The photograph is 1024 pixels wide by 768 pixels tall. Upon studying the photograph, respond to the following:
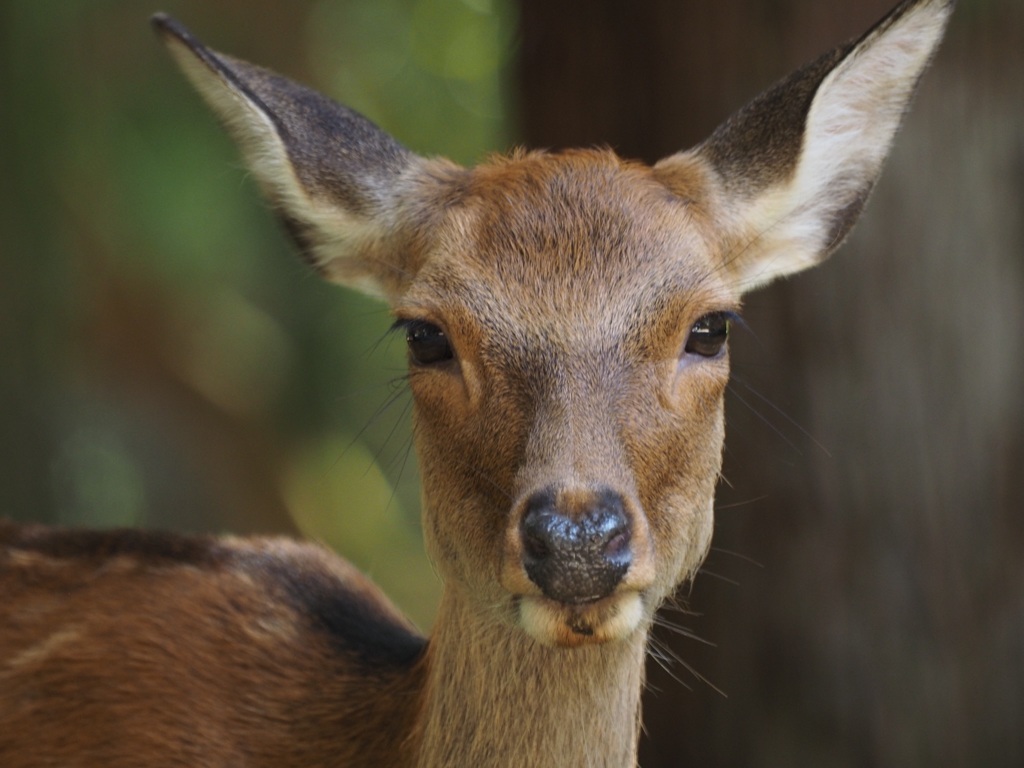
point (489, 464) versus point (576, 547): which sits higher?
point (489, 464)

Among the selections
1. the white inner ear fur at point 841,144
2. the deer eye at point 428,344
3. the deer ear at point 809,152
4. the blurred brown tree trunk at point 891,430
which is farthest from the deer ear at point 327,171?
the blurred brown tree trunk at point 891,430

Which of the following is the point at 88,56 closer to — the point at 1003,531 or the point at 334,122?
the point at 334,122

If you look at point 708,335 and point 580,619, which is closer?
point 580,619

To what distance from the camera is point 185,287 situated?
38.8 ft

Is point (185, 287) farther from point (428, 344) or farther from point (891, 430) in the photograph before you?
point (428, 344)

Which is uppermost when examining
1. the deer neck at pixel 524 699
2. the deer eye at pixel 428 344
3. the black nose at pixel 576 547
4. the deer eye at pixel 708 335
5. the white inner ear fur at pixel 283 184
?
the white inner ear fur at pixel 283 184

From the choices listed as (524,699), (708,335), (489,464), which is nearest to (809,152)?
(708,335)

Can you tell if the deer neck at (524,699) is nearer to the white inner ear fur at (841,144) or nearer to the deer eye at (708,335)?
the deer eye at (708,335)

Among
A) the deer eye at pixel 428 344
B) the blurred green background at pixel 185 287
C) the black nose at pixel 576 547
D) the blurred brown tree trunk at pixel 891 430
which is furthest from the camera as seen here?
the blurred green background at pixel 185 287

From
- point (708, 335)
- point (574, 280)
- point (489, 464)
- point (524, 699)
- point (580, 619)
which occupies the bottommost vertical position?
point (524, 699)

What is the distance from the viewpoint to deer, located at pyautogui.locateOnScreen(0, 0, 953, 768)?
136 inches

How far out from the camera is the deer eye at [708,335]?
3.76 m

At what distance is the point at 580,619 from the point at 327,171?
184 centimetres

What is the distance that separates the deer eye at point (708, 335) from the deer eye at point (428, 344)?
0.71 metres
